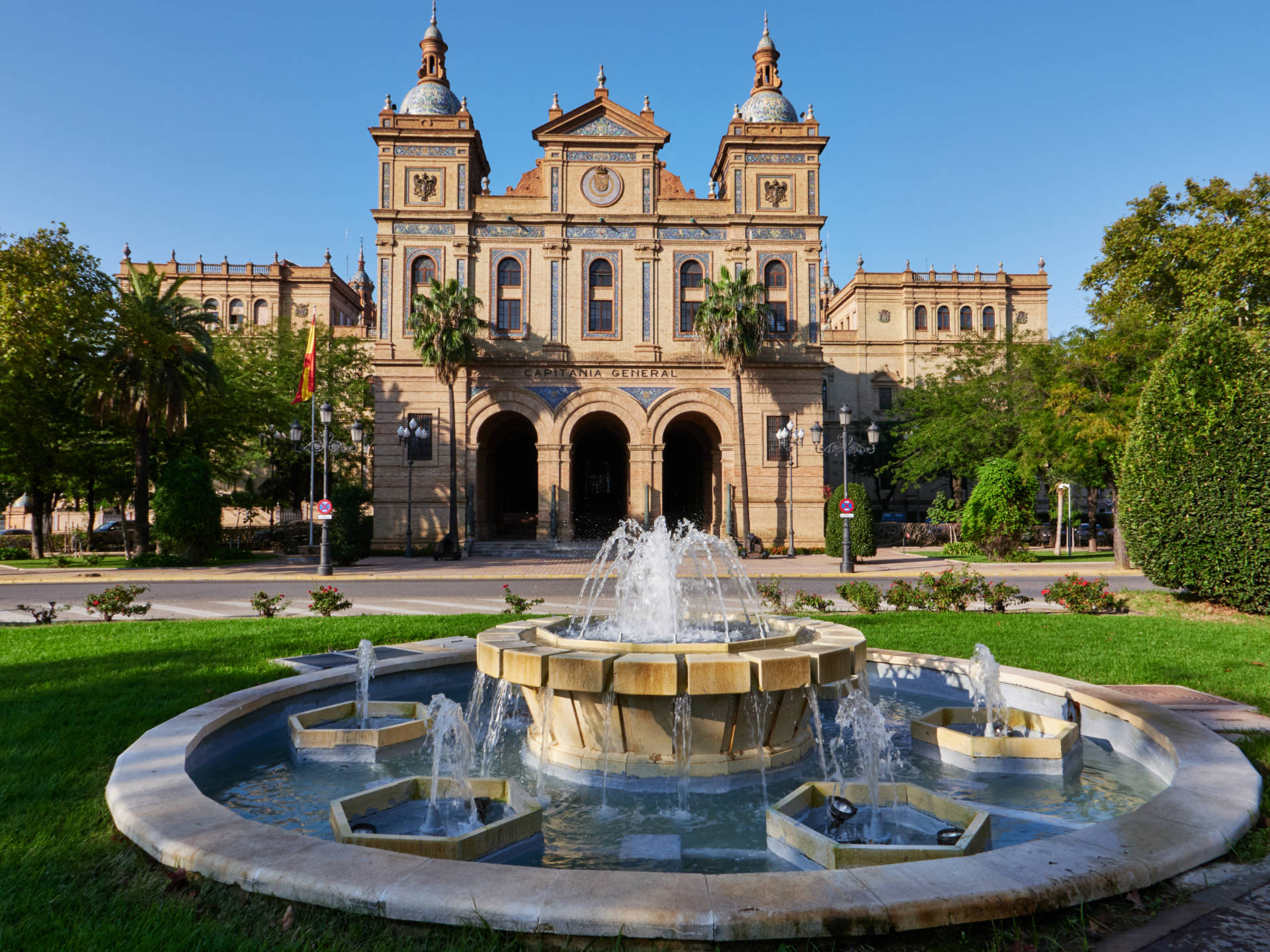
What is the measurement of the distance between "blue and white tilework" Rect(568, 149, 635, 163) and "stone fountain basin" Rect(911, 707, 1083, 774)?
30.4 metres

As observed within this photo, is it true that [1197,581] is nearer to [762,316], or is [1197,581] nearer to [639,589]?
[639,589]

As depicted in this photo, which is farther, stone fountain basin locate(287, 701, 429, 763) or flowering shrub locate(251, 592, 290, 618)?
flowering shrub locate(251, 592, 290, 618)

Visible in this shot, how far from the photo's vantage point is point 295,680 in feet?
23.1

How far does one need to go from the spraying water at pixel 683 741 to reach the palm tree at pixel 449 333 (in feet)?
79.5

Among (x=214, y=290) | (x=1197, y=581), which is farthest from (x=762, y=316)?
(x=214, y=290)

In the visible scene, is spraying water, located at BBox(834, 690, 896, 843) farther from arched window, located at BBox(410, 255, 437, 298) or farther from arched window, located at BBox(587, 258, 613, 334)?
arched window, located at BBox(410, 255, 437, 298)

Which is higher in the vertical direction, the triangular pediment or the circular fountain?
the triangular pediment

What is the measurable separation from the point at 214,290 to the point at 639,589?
2094 inches

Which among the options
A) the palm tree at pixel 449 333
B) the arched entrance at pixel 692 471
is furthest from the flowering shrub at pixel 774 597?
the arched entrance at pixel 692 471

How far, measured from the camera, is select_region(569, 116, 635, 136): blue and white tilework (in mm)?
31844

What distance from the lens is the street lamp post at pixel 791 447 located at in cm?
3025

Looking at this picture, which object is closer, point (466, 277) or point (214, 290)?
point (466, 277)

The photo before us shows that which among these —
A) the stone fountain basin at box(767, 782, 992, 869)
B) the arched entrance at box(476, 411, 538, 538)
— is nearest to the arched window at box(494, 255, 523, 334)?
the arched entrance at box(476, 411, 538, 538)

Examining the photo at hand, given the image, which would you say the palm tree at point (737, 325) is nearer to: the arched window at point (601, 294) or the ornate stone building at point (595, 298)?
the ornate stone building at point (595, 298)
